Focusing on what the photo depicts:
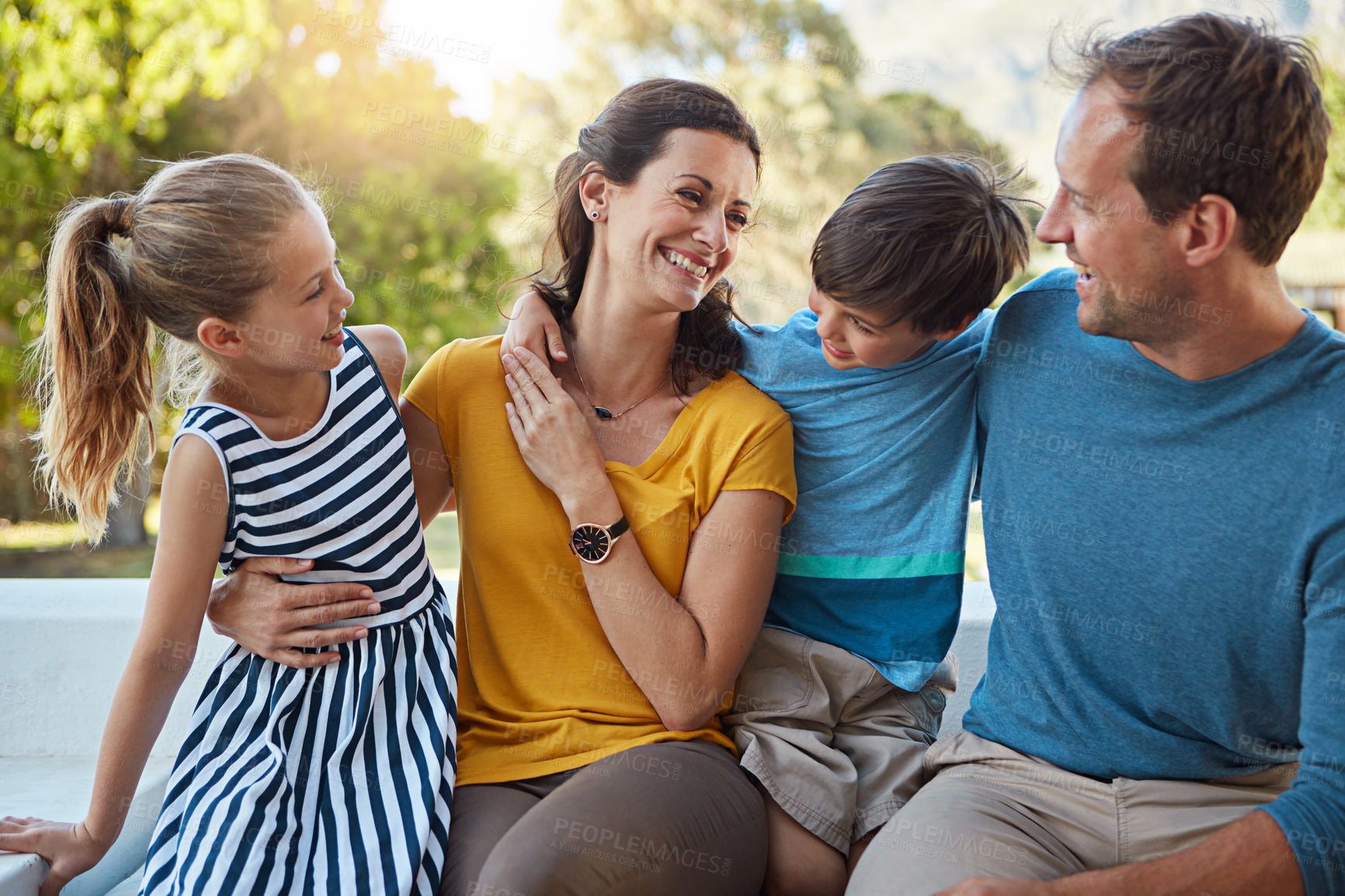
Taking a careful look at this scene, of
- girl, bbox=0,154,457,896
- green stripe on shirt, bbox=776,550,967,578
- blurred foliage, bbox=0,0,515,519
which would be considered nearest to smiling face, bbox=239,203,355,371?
girl, bbox=0,154,457,896

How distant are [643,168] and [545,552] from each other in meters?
0.71

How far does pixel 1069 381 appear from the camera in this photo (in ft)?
5.18

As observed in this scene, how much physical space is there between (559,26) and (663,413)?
1412 cm

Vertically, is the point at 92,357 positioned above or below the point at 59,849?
above

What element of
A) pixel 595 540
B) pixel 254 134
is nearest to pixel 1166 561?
pixel 595 540

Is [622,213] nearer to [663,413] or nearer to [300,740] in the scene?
[663,413]

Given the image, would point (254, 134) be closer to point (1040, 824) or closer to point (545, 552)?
point (545, 552)

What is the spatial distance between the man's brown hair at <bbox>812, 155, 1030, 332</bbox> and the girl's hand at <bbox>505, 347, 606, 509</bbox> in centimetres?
50

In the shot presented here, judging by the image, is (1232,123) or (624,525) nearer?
(1232,123)

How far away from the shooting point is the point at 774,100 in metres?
12.3

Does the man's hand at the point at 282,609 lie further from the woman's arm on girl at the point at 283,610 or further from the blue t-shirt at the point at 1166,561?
the blue t-shirt at the point at 1166,561

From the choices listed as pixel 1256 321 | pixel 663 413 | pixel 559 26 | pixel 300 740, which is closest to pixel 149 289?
pixel 300 740

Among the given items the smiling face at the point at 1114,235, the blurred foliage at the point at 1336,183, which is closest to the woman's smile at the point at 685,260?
the smiling face at the point at 1114,235

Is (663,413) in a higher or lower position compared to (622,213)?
lower
